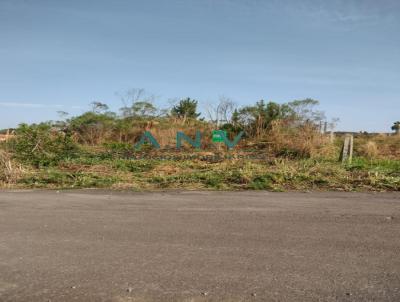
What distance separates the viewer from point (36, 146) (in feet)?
43.2

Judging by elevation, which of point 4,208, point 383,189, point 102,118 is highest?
point 102,118

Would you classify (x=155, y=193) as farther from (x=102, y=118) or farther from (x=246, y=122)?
(x=102, y=118)

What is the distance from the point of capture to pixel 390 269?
151 inches

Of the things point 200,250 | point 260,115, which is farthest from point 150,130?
point 200,250

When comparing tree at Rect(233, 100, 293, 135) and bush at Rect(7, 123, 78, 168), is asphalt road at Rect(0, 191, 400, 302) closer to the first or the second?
bush at Rect(7, 123, 78, 168)

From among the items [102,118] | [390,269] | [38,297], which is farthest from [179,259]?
[102,118]

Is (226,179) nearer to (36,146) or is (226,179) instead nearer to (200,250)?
(200,250)

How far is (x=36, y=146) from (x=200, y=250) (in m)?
10.6

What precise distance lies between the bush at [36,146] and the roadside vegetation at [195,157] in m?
0.03

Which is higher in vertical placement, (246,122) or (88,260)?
(246,122)

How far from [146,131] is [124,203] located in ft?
46.1

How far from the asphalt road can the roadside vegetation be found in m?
2.00

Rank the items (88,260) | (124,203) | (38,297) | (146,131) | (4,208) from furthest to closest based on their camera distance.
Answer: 1. (146,131)
2. (124,203)
3. (4,208)
4. (88,260)
5. (38,297)

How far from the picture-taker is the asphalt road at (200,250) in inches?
133
